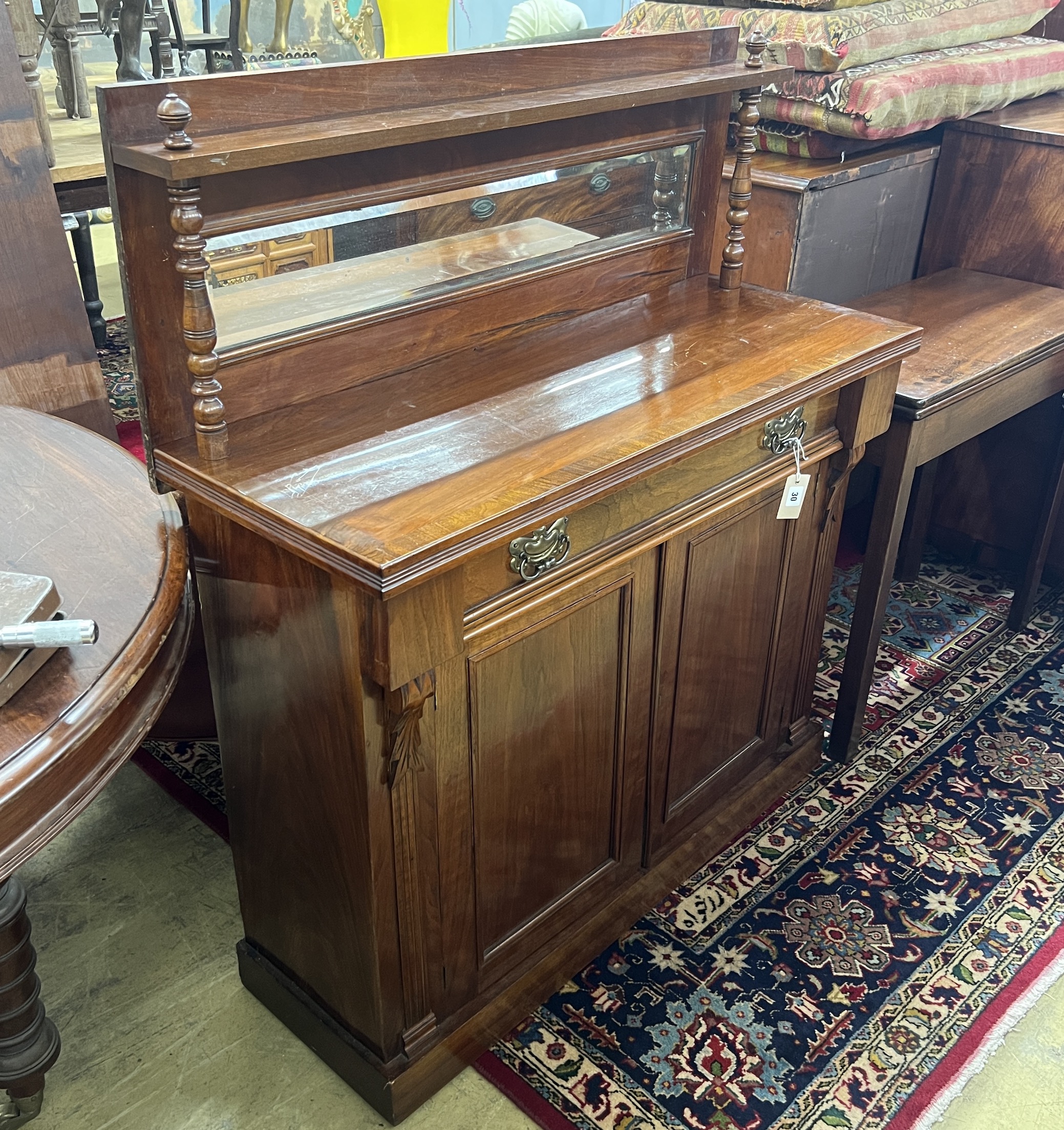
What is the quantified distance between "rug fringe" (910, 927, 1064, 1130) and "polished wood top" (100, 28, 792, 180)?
161cm

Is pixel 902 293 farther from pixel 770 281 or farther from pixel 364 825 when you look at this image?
pixel 364 825

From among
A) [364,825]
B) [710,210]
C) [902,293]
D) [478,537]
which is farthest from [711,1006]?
[902,293]

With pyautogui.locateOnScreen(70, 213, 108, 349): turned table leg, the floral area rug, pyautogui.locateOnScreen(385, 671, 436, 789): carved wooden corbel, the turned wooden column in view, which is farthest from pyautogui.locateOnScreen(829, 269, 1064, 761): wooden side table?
pyautogui.locateOnScreen(70, 213, 108, 349): turned table leg

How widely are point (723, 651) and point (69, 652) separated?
120 cm

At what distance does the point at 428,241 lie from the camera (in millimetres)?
→ 1604

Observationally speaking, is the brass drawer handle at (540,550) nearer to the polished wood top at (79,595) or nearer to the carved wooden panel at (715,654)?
the carved wooden panel at (715,654)

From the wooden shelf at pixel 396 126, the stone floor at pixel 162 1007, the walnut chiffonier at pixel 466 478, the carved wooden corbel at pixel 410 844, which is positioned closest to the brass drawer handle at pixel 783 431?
the walnut chiffonier at pixel 466 478

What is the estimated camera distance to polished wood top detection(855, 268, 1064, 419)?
7.17 ft

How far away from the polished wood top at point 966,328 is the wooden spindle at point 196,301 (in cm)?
132

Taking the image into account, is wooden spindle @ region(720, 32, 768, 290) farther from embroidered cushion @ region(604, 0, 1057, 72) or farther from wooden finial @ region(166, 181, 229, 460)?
wooden finial @ region(166, 181, 229, 460)

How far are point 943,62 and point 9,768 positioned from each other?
8.28 feet

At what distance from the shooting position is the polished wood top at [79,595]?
1.05 meters

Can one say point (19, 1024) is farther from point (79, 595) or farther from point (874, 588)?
point (874, 588)

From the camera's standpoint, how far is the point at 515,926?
1.81 metres
